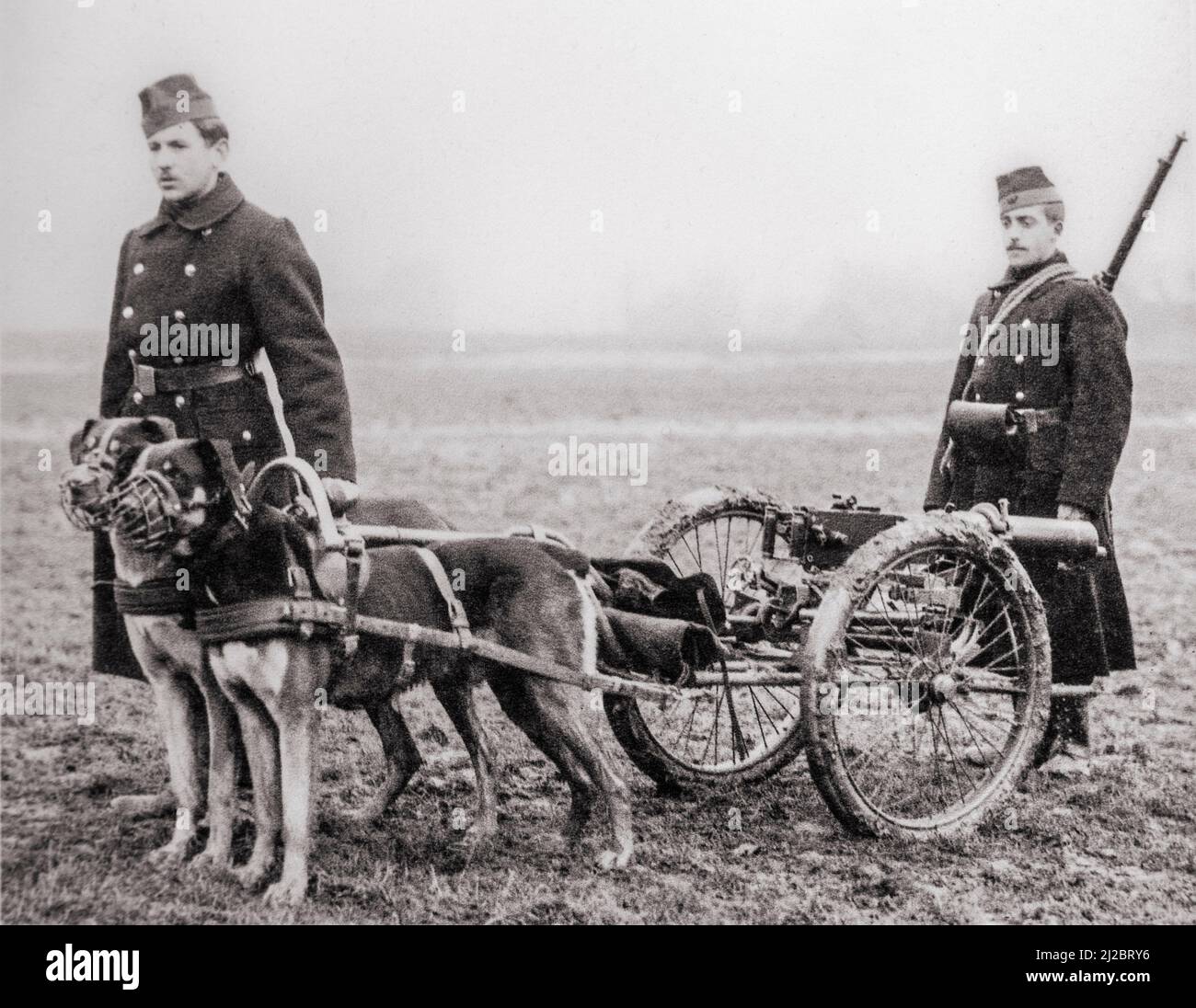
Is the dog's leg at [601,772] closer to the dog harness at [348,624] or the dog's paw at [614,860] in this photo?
the dog's paw at [614,860]

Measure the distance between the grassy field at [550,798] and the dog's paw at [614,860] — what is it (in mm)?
58

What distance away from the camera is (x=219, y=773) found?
443 centimetres

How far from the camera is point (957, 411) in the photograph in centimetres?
575

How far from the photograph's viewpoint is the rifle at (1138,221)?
216 inches

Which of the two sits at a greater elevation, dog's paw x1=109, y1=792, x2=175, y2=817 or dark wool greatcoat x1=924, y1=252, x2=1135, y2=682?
dark wool greatcoat x1=924, y1=252, x2=1135, y2=682

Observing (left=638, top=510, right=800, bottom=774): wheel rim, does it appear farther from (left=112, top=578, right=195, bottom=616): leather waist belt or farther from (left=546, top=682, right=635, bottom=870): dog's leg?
(left=112, top=578, right=195, bottom=616): leather waist belt

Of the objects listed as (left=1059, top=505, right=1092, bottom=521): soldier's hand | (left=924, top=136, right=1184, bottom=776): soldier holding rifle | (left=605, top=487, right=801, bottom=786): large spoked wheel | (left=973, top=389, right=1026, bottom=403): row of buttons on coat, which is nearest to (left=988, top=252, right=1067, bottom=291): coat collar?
(left=924, top=136, right=1184, bottom=776): soldier holding rifle

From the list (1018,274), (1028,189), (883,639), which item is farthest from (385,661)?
(1028,189)

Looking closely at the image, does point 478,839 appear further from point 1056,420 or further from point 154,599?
point 1056,420

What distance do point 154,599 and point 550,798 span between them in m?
1.82

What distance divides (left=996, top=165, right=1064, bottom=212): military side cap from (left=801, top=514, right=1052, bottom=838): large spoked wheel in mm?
1416

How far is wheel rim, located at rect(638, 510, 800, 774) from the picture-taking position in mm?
5496
